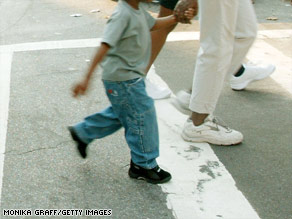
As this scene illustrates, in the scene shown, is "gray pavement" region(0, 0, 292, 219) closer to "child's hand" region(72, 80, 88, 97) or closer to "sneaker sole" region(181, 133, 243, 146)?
"sneaker sole" region(181, 133, 243, 146)

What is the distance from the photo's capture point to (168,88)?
5102 mm

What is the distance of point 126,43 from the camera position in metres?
3.06

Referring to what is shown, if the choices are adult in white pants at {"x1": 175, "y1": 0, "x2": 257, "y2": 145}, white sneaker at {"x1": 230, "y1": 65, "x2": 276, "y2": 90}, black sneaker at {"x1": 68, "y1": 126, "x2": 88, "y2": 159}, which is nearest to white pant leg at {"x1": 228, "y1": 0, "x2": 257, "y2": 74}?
adult in white pants at {"x1": 175, "y1": 0, "x2": 257, "y2": 145}

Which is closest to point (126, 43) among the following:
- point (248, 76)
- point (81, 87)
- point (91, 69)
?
point (91, 69)

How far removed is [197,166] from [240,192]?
0.41 m

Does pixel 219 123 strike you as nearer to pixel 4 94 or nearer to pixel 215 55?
pixel 215 55

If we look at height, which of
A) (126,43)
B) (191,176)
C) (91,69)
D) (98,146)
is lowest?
(98,146)

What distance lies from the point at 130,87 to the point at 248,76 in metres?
2.09

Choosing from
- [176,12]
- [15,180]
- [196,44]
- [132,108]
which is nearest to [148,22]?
[176,12]

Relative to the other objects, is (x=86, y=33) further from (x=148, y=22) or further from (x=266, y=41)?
(x=148, y=22)

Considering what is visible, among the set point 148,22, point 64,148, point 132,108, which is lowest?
point 64,148

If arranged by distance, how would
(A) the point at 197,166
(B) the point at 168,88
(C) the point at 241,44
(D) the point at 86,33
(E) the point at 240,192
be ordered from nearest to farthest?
(E) the point at 240,192 < (A) the point at 197,166 < (C) the point at 241,44 < (B) the point at 168,88 < (D) the point at 86,33

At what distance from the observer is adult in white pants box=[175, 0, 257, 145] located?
366 cm

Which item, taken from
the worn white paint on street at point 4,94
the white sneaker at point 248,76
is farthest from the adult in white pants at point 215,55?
the worn white paint on street at point 4,94
